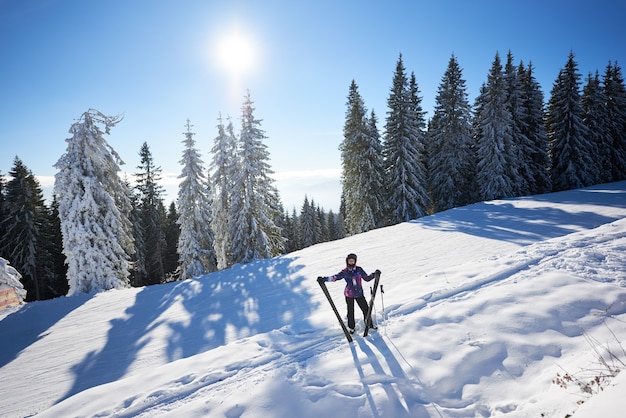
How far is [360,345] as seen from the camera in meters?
5.90

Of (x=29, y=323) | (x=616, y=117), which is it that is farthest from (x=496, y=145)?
(x=29, y=323)

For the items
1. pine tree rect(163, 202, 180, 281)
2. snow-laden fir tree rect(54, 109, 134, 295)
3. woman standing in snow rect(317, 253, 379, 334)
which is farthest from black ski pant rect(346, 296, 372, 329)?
pine tree rect(163, 202, 180, 281)

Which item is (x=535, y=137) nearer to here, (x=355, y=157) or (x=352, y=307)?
(x=355, y=157)

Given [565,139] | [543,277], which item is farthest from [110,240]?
[565,139]

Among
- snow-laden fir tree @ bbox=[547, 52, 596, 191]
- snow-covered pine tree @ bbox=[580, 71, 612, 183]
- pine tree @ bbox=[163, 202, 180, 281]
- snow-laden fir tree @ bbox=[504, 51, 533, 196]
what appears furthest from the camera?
pine tree @ bbox=[163, 202, 180, 281]

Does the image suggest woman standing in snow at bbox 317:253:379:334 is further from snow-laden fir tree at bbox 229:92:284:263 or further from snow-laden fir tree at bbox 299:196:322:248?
snow-laden fir tree at bbox 299:196:322:248

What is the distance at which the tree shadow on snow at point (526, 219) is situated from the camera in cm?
1319

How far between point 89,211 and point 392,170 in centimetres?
2315

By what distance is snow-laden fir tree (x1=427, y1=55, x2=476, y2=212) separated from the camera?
1137 inches

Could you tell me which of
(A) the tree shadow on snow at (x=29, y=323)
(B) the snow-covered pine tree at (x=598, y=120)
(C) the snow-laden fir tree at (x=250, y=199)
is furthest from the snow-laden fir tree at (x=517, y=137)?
(A) the tree shadow on snow at (x=29, y=323)

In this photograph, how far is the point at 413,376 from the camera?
4.76m

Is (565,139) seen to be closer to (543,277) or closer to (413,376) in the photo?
(543,277)

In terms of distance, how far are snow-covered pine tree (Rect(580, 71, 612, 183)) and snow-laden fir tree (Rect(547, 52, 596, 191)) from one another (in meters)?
1.71

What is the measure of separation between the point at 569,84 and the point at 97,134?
137 feet
